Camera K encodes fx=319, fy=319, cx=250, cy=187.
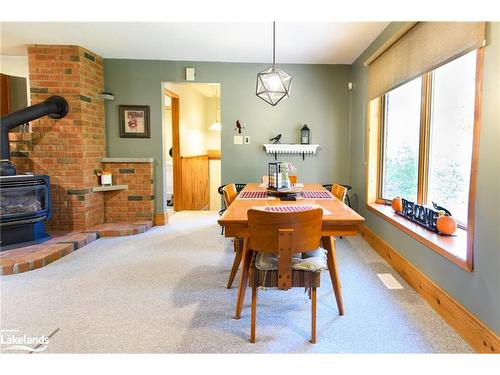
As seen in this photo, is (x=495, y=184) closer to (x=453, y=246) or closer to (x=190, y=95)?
(x=453, y=246)

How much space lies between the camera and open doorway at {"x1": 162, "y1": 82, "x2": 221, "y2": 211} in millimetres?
5629

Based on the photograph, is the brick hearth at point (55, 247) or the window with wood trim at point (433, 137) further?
the brick hearth at point (55, 247)

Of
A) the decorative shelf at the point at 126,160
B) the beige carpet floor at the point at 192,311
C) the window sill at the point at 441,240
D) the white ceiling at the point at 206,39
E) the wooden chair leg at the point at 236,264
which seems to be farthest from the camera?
the decorative shelf at the point at 126,160

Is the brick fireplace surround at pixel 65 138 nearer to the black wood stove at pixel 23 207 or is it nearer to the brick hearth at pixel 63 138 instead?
the brick hearth at pixel 63 138

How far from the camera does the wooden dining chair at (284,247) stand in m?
1.67

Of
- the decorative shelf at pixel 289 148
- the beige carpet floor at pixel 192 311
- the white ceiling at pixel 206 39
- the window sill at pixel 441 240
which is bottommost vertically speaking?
the beige carpet floor at pixel 192 311

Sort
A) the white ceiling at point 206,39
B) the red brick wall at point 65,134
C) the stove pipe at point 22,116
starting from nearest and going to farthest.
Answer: the white ceiling at point 206,39, the stove pipe at point 22,116, the red brick wall at point 65,134

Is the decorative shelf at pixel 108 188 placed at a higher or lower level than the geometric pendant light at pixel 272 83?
lower

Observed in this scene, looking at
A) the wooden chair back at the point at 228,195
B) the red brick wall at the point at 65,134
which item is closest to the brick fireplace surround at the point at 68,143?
the red brick wall at the point at 65,134

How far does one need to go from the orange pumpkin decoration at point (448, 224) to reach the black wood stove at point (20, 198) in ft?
12.8

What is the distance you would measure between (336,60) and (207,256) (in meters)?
3.17

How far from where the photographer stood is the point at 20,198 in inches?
135

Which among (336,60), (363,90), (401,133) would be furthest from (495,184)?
(336,60)

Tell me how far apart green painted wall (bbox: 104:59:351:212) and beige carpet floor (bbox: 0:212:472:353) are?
179 centimetres
